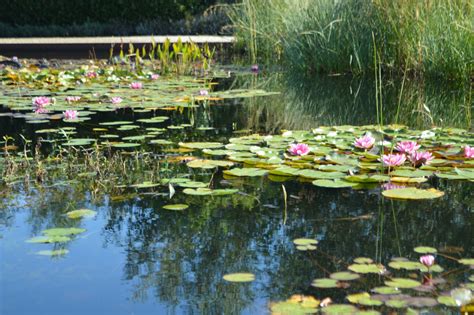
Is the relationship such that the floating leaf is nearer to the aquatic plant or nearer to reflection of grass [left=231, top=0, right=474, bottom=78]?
the aquatic plant

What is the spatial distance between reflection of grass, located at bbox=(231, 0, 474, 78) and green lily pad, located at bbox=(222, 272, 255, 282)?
4.49 m

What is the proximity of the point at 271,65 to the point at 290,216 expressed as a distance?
23.5ft

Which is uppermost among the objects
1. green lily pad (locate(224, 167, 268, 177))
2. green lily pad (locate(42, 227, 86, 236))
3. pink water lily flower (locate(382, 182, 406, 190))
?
green lily pad (locate(224, 167, 268, 177))

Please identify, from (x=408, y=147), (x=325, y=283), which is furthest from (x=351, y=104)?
(x=325, y=283)

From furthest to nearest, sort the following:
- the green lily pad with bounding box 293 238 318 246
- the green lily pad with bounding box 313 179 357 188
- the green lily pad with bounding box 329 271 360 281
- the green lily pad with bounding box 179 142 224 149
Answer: the green lily pad with bounding box 179 142 224 149, the green lily pad with bounding box 313 179 357 188, the green lily pad with bounding box 293 238 318 246, the green lily pad with bounding box 329 271 360 281

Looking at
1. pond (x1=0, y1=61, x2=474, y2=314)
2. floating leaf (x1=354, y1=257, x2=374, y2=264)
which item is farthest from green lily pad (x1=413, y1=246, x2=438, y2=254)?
floating leaf (x1=354, y1=257, x2=374, y2=264)

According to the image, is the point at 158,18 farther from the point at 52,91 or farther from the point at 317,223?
the point at 317,223

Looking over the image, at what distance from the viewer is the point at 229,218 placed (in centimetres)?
293

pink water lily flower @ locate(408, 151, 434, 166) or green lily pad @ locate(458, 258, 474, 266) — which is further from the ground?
pink water lily flower @ locate(408, 151, 434, 166)

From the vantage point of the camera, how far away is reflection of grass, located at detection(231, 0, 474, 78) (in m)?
7.24

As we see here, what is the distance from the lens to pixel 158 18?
14.8m

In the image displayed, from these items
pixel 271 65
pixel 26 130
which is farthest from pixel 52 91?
pixel 271 65

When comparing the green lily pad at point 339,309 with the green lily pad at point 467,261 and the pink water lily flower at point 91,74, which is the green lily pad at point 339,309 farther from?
the pink water lily flower at point 91,74

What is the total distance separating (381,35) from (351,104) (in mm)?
1890
